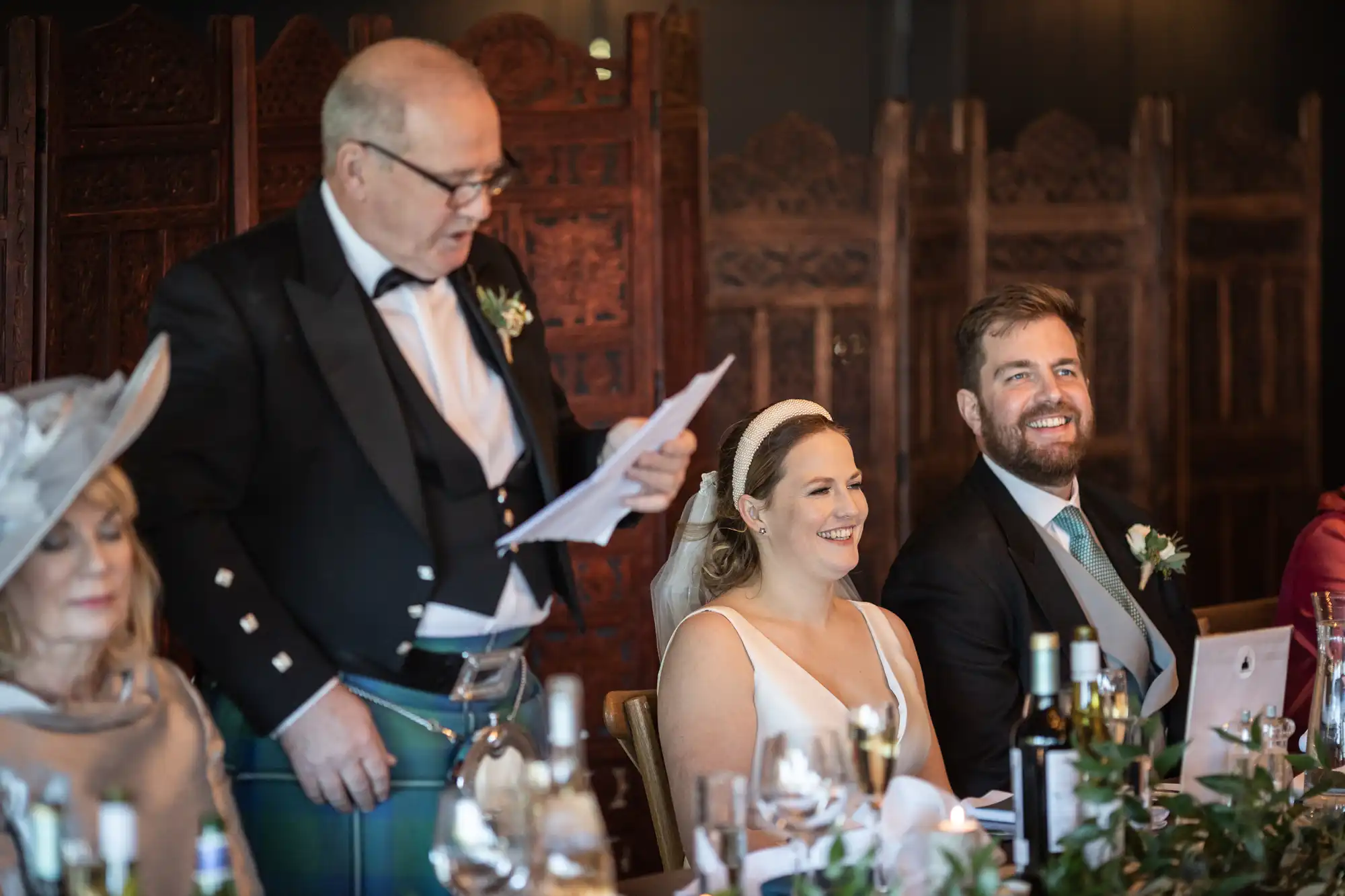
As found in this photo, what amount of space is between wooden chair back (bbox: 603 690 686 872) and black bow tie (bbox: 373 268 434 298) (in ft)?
2.83

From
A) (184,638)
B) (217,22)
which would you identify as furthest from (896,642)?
(217,22)

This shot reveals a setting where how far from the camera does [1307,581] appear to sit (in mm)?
3793

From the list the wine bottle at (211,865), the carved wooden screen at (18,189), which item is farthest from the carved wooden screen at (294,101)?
the wine bottle at (211,865)

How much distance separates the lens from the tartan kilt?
2521mm

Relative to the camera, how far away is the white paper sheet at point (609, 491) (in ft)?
7.52

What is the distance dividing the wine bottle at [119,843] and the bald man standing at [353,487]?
74 cm

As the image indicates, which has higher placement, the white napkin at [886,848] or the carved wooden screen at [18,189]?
the carved wooden screen at [18,189]

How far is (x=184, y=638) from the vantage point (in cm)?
241

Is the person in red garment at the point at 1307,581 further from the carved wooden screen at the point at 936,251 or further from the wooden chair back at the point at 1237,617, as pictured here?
the carved wooden screen at the point at 936,251

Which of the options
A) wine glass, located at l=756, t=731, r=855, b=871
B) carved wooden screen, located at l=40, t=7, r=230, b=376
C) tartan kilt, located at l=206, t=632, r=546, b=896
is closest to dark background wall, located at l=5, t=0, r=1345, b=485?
carved wooden screen, located at l=40, t=7, r=230, b=376

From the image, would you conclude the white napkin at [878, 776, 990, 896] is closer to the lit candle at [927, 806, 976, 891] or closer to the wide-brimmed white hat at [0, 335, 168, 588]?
the lit candle at [927, 806, 976, 891]

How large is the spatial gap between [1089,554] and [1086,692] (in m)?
1.40

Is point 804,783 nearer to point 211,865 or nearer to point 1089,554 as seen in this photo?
point 211,865

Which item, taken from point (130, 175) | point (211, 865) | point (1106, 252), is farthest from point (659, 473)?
point (1106, 252)
